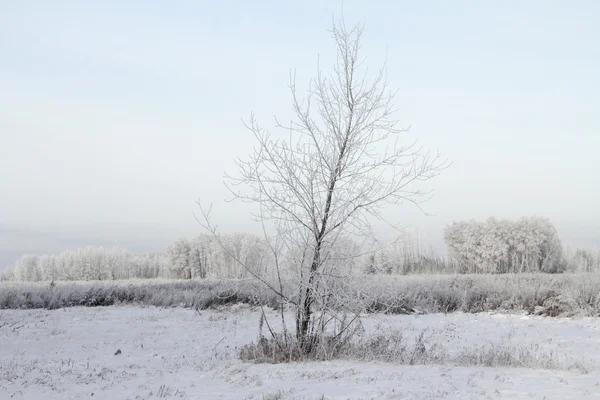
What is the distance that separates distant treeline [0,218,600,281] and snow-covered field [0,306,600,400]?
5.90 ft

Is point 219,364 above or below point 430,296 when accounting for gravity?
below

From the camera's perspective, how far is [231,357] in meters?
12.6

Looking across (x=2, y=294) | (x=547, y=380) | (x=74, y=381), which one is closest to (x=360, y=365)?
(x=547, y=380)

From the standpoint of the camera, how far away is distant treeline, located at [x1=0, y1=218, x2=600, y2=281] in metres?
11.7

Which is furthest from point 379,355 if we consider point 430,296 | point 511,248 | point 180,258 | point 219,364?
point 180,258

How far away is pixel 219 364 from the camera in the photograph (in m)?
11.2

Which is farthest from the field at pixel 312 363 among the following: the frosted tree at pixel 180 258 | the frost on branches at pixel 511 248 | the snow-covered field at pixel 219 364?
the frosted tree at pixel 180 258

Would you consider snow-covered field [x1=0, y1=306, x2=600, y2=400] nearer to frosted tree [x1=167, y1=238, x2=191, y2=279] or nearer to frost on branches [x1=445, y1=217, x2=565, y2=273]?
frost on branches [x1=445, y1=217, x2=565, y2=273]

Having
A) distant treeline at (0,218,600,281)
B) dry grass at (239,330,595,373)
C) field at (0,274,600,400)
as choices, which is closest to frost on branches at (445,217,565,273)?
distant treeline at (0,218,600,281)

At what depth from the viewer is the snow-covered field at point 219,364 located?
7980 mm

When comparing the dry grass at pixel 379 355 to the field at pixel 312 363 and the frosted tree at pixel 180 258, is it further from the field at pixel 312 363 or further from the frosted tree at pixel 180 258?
the frosted tree at pixel 180 258

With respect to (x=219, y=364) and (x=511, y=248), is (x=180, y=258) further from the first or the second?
(x=219, y=364)

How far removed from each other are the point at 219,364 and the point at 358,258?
11.0ft

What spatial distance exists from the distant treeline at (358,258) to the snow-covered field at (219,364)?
5.90 ft
